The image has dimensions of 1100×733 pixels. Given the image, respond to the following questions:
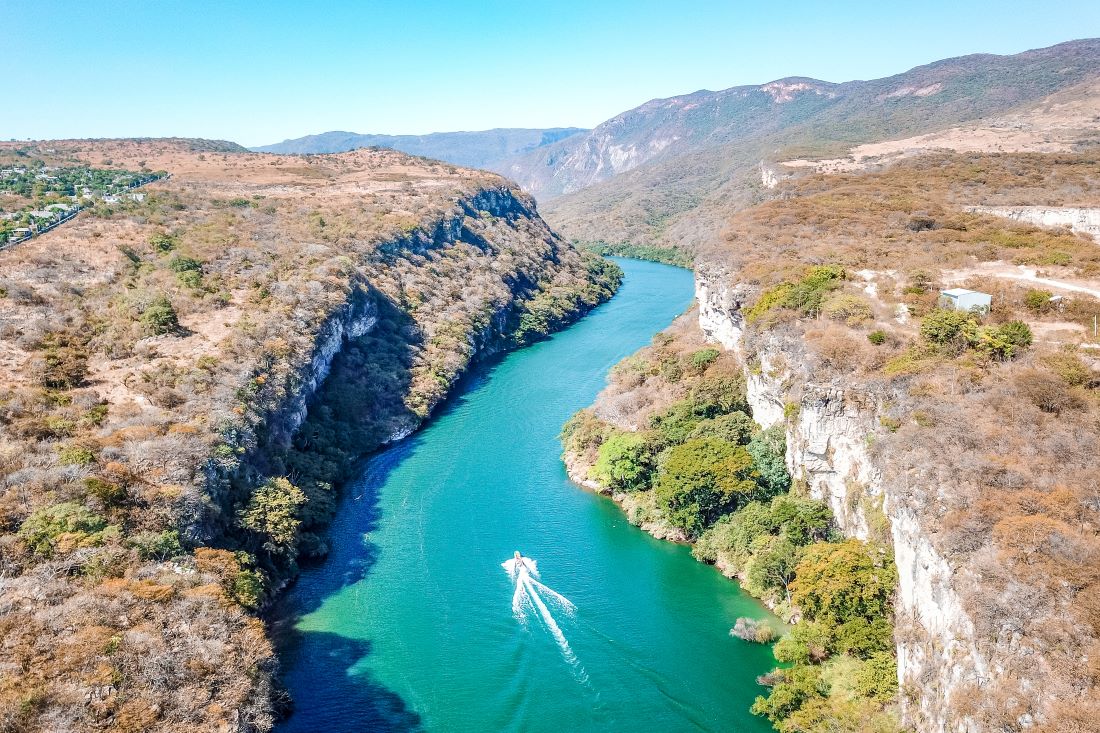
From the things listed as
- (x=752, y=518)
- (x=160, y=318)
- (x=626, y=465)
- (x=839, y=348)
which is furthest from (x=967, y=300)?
(x=160, y=318)

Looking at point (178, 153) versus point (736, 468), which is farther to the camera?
point (178, 153)

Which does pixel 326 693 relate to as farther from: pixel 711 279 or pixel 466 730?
pixel 711 279

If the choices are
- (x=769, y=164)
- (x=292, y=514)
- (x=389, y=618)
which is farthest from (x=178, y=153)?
(x=389, y=618)

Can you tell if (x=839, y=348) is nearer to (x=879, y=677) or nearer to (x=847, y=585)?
(x=847, y=585)

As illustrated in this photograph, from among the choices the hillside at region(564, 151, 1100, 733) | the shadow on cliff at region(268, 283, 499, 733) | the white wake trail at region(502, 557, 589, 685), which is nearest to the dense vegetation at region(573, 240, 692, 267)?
the shadow on cliff at region(268, 283, 499, 733)

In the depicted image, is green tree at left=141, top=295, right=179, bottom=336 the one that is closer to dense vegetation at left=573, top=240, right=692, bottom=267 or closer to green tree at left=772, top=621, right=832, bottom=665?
green tree at left=772, top=621, right=832, bottom=665

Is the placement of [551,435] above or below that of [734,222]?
below

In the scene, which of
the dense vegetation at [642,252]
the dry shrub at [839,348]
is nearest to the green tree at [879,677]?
the dry shrub at [839,348]

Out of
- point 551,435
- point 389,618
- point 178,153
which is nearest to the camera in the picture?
point 389,618
